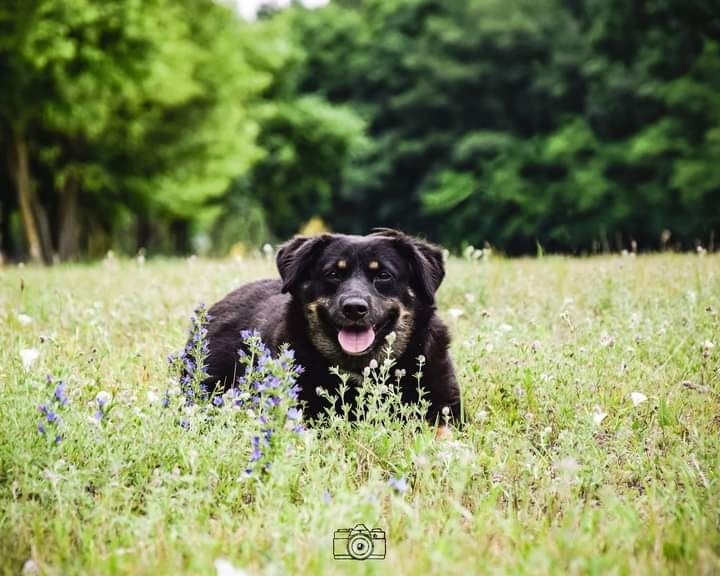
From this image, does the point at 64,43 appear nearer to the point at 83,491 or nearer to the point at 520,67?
the point at 83,491

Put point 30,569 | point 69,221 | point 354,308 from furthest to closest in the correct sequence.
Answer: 1. point 69,221
2. point 354,308
3. point 30,569

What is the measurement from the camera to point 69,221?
20078mm

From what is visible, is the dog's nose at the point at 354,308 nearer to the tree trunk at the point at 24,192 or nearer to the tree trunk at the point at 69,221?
the tree trunk at the point at 24,192

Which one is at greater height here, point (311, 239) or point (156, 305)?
point (311, 239)

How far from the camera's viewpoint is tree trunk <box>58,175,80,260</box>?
19891 millimetres

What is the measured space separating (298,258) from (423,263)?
0.84 meters

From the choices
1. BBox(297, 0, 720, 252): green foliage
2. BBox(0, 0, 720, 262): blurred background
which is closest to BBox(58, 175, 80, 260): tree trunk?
BBox(0, 0, 720, 262): blurred background

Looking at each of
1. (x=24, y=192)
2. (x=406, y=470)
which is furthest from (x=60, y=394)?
(x=24, y=192)

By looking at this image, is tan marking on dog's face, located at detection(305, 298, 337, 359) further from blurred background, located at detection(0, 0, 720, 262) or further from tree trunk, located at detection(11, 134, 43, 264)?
tree trunk, located at detection(11, 134, 43, 264)

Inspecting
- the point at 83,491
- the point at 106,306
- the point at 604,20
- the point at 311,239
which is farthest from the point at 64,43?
the point at 604,20

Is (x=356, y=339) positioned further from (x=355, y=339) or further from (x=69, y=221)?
(x=69, y=221)

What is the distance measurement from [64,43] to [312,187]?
20604mm

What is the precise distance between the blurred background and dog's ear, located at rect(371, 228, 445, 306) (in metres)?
5.00

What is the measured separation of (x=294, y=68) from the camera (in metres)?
33.5
